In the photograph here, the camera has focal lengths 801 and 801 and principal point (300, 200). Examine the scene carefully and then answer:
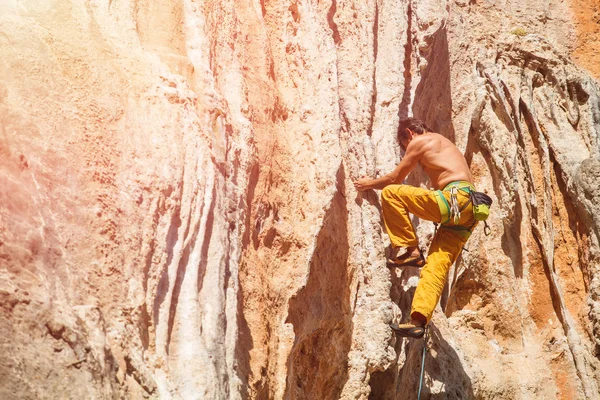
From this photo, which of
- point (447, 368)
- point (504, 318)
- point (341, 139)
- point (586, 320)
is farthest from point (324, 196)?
point (586, 320)

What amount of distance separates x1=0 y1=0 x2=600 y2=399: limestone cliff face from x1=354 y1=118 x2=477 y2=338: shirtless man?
19cm

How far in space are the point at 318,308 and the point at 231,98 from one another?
1.53 metres

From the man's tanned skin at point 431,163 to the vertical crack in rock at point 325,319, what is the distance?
34cm

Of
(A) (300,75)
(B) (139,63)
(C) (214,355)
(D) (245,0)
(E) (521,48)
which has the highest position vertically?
(E) (521,48)

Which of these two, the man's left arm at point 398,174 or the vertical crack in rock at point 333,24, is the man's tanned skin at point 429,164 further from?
the vertical crack in rock at point 333,24

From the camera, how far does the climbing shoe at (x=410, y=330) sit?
17.5ft

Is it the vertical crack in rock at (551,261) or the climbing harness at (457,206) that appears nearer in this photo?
the climbing harness at (457,206)

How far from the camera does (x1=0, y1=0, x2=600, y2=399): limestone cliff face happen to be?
4.00m

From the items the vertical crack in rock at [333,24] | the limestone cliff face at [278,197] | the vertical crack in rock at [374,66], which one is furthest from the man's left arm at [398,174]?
the vertical crack in rock at [333,24]

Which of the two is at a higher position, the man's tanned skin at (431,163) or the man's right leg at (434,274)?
the man's tanned skin at (431,163)

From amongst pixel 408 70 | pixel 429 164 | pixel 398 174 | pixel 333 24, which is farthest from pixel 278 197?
pixel 408 70

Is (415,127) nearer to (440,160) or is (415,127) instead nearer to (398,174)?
(440,160)

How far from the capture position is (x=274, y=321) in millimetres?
5113

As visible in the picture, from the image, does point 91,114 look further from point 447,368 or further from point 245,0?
point 447,368
